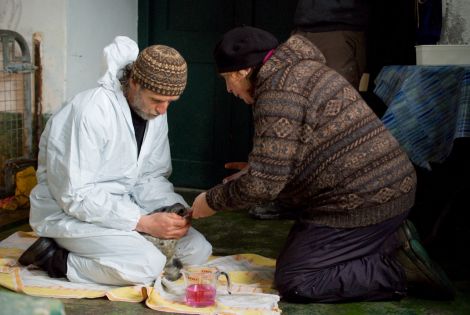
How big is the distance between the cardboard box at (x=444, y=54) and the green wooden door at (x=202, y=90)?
1487 mm

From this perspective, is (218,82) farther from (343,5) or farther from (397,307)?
(397,307)

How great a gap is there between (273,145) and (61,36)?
229cm

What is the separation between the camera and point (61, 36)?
14.7 feet

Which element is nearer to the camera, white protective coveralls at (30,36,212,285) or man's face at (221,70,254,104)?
man's face at (221,70,254,104)

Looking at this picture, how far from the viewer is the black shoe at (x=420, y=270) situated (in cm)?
298

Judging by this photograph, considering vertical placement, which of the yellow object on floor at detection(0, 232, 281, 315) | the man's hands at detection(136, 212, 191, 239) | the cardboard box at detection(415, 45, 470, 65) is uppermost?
the cardboard box at detection(415, 45, 470, 65)

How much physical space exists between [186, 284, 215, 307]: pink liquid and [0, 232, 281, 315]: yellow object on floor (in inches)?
1.2

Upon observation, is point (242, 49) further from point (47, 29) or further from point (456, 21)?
point (47, 29)

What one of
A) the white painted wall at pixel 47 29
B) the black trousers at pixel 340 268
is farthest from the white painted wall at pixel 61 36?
the black trousers at pixel 340 268

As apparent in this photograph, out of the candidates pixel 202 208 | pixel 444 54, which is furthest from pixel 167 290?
pixel 444 54

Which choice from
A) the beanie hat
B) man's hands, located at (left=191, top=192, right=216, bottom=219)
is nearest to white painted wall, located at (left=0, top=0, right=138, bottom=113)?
the beanie hat

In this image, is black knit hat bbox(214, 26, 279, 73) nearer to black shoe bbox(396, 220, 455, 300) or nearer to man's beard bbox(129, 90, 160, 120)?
man's beard bbox(129, 90, 160, 120)

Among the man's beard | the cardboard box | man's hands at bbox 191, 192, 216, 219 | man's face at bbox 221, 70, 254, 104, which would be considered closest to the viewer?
man's face at bbox 221, 70, 254, 104

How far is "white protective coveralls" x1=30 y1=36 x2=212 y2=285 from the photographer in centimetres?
298
